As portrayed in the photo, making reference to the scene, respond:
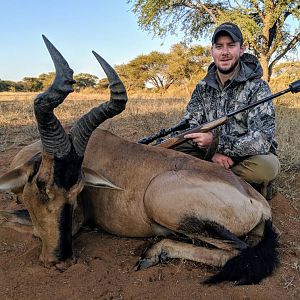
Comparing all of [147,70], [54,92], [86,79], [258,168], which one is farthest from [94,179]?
[86,79]

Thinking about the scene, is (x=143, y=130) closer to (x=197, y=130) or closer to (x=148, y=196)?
(x=197, y=130)

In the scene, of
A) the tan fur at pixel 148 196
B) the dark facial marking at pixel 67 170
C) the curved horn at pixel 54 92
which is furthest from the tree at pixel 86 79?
the curved horn at pixel 54 92

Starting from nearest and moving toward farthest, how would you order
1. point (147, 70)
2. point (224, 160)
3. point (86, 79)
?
point (224, 160), point (147, 70), point (86, 79)

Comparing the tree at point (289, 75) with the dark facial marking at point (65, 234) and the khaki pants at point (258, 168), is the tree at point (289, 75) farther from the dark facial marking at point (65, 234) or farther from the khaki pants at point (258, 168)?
the dark facial marking at point (65, 234)

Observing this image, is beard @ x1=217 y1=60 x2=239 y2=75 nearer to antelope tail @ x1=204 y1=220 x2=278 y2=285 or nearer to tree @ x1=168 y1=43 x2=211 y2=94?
antelope tail @ x1=204 y1=220 x2=278 y2=285

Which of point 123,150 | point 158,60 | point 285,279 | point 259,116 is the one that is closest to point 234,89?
point 259,116

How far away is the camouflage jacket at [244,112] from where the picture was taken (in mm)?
4586

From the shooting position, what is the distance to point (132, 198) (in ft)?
12.8

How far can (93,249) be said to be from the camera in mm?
3768

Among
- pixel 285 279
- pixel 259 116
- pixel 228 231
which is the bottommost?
pixel 285 279

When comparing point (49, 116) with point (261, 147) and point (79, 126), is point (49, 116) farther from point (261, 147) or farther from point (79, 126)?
point (261, 147)

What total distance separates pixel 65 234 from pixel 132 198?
2.62 feet

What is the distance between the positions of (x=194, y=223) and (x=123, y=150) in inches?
43.6

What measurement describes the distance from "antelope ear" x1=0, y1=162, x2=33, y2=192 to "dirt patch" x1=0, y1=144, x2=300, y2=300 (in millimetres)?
579
